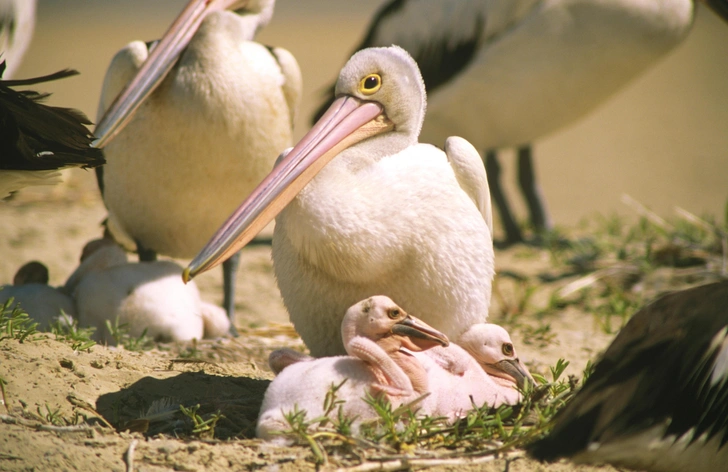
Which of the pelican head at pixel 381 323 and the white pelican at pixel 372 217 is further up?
the white pelican at pixel 372 217

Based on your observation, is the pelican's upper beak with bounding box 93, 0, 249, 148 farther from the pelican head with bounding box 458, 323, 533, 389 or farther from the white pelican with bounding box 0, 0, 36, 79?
the white pelican with bounding box 0, 0, 36, 79

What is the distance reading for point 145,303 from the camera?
14.0ft

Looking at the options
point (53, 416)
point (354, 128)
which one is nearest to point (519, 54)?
point (354, 128)

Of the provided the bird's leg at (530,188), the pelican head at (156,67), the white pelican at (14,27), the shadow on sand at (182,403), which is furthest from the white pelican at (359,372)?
the bird's leg at (530,188)

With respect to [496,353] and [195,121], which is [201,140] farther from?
[496,353]

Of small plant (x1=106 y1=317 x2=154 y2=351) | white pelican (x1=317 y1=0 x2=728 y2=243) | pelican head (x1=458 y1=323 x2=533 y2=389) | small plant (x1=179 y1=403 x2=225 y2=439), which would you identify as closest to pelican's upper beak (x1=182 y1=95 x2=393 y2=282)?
small plant (x1=179 y1=403 x2=225 y2=439)

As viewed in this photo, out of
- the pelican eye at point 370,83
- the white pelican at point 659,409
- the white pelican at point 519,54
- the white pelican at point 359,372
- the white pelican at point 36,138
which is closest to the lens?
the white pelican at point 659,409

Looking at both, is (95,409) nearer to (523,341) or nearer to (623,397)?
(623,397)

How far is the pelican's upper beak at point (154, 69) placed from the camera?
4.00 meters

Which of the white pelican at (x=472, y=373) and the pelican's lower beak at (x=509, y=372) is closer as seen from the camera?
the white pelican at (x=472, y=373)

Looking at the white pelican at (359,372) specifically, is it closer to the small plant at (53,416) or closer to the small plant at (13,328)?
the small plant at (53,416)

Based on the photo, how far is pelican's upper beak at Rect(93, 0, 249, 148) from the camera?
400cm

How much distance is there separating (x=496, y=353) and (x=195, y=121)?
1831mm

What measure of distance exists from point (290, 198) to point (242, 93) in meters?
1.39
